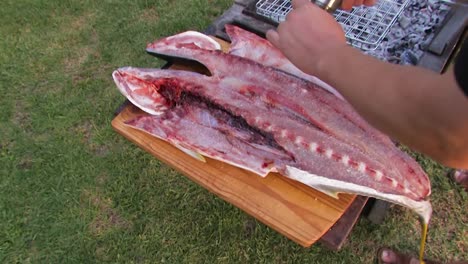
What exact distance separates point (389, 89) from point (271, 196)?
967 mm

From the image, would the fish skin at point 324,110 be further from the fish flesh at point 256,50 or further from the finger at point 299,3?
the finger at point 299,3

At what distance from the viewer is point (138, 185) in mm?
3562

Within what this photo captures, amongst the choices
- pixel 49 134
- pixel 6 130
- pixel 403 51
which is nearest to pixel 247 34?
pixel 403 51

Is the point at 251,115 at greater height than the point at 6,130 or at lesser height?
greater

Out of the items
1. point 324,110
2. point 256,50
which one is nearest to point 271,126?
point 324,110

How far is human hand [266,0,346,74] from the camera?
1.74 meters

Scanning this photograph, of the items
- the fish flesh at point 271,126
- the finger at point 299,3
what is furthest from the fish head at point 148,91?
the finger at point 299,3

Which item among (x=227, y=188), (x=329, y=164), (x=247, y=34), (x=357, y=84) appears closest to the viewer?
(x=357, y=84)

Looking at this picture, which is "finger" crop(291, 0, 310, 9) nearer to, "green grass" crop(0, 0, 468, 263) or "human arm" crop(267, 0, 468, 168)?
"human arm" crop(267, 0, 468, 168)

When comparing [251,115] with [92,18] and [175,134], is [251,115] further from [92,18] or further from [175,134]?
[92,18]

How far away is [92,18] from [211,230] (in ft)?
9.72

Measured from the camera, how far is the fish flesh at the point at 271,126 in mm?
2111

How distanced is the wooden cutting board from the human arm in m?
0.71

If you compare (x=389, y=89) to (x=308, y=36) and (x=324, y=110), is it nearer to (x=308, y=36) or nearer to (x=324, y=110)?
(x=308, y=36)
